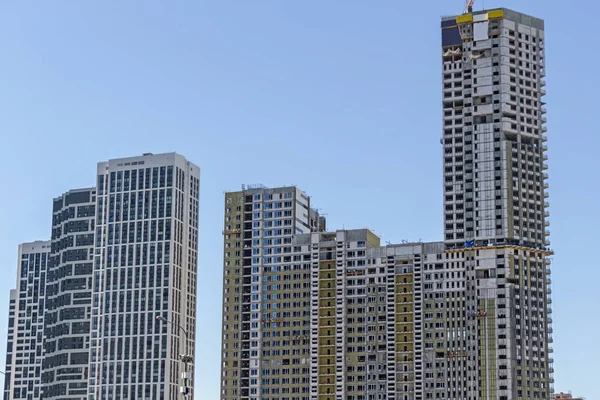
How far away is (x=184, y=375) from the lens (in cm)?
10000
